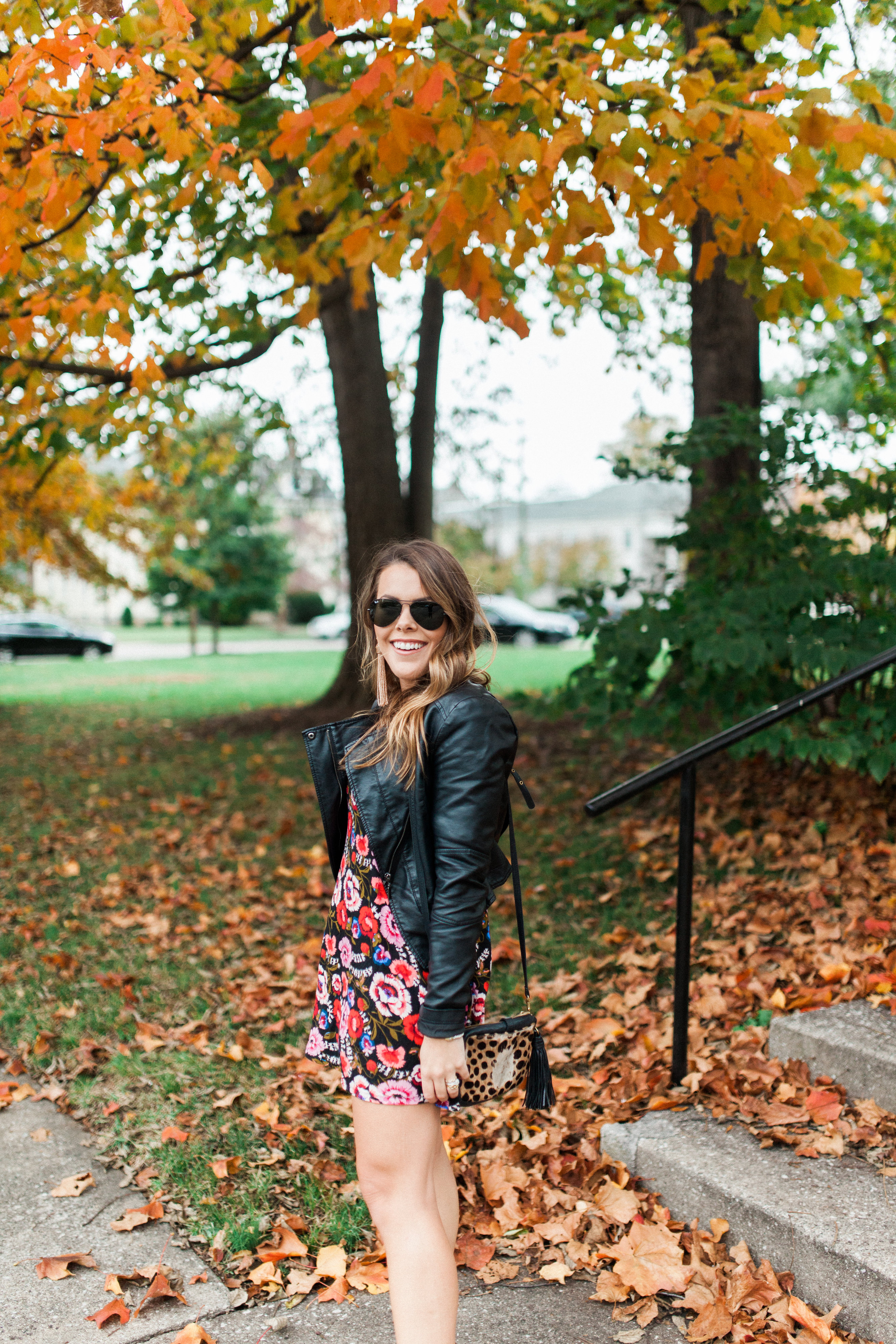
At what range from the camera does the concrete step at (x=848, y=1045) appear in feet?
10.1

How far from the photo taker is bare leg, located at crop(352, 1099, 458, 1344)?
6.97 ft

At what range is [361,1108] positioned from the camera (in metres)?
2.20

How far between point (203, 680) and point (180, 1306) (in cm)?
1798

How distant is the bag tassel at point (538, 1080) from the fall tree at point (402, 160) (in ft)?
8.63

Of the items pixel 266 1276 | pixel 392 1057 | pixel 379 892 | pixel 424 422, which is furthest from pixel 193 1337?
pixel 424 422

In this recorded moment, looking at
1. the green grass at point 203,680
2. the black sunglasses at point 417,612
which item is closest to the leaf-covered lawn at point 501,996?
the black sunglasses at point 417,612

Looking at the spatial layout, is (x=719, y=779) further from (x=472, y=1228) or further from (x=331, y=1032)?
(x=331, y=1032)

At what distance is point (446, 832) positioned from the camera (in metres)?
2.06

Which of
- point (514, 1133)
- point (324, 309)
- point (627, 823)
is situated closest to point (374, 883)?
point (514, 1133)

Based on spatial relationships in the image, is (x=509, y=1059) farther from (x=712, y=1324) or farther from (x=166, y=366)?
(x=166, y=366)

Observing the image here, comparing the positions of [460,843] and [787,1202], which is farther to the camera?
[787,1202]

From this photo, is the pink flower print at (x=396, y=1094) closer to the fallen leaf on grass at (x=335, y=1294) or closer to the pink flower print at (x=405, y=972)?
the pink flower print at (x=405, y=972)

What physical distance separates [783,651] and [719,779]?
5.77 ft

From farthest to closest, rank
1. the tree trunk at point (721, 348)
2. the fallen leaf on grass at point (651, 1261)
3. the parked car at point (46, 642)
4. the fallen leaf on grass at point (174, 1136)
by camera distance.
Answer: the parked car at point (46, 642) < the tree trunk at point (721, 348) < the fallen leaf on grass at point (174, 1136) < the fallen leaf on grass at point (651, 1261)
